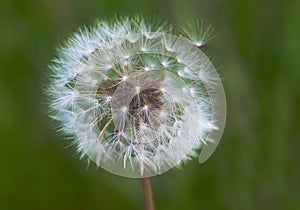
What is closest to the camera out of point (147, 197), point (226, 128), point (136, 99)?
point (147, 197)

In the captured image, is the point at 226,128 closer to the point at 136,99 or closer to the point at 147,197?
the point at 136,99

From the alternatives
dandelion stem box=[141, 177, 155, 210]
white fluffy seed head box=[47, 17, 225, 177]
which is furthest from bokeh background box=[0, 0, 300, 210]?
dandelion stem box=[141, 177, 155, 210]

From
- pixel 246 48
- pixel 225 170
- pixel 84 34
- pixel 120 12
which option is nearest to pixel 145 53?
pixel 84 34

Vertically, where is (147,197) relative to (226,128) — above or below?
below

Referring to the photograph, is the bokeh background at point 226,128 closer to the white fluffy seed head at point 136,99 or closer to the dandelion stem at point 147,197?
the white fluffy seed head at point 136,99

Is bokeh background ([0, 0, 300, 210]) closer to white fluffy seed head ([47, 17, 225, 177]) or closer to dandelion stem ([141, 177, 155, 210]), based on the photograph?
white fluffy seed head ([47, 17, 225, 177])

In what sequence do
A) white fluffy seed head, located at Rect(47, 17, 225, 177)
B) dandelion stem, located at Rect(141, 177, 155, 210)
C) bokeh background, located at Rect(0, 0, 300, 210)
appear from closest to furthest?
dandelion stem, located at Rect(141, 177, 155, 210), white fluffy seed head, located at Rect(47, 17, 225, 177), bokeh background, located at Rect(0, 0, 300, 210)

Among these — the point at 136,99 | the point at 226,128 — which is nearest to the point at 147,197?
the point at 136,99

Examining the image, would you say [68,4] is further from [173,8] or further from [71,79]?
[71,79]
